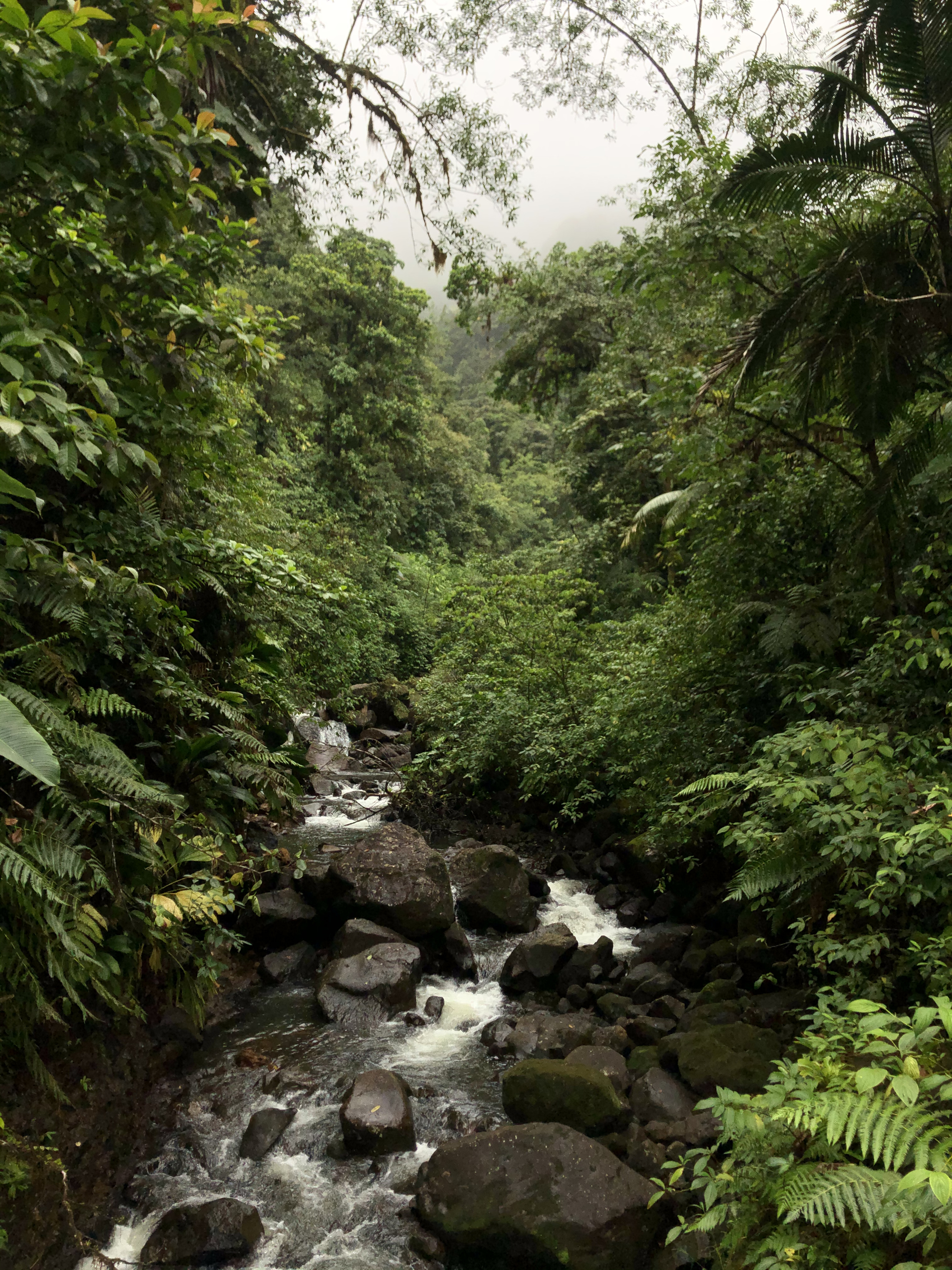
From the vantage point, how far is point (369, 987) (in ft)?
19.5

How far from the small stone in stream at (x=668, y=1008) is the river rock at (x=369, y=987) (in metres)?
2.05

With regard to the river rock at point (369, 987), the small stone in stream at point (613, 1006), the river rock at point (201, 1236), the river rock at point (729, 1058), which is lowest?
the river rock at point (369, 987)

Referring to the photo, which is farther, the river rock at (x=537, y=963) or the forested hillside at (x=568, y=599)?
the river rock at (x=537, y=963)

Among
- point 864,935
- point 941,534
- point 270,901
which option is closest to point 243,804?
point 270,901

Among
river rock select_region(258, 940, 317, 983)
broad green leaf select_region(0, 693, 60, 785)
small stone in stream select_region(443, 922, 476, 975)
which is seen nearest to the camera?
broad green leaf select_region(0, 693, 60, 785)

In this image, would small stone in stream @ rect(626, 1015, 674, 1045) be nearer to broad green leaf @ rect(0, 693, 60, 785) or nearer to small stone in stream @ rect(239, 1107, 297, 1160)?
small stone in stream @ rect(239, 1107, 297, 1160)

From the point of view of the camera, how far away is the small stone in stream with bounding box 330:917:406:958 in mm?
6406

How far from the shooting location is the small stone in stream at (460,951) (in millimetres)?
6703

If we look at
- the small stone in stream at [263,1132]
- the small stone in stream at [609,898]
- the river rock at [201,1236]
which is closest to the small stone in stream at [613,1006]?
the small stone in stream at [609,898]

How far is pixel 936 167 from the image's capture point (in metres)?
5.38

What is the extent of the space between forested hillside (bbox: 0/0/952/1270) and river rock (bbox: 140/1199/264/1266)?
83 centimetres

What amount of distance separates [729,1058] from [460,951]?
9.63 feet

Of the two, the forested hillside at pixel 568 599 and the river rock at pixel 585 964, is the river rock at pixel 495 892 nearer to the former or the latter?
the river rock at pixel 585 964

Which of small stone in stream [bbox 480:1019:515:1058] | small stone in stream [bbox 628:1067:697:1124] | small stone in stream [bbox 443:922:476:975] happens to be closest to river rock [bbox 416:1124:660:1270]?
small stone in stream [bbox 628:1067:697:1124]
